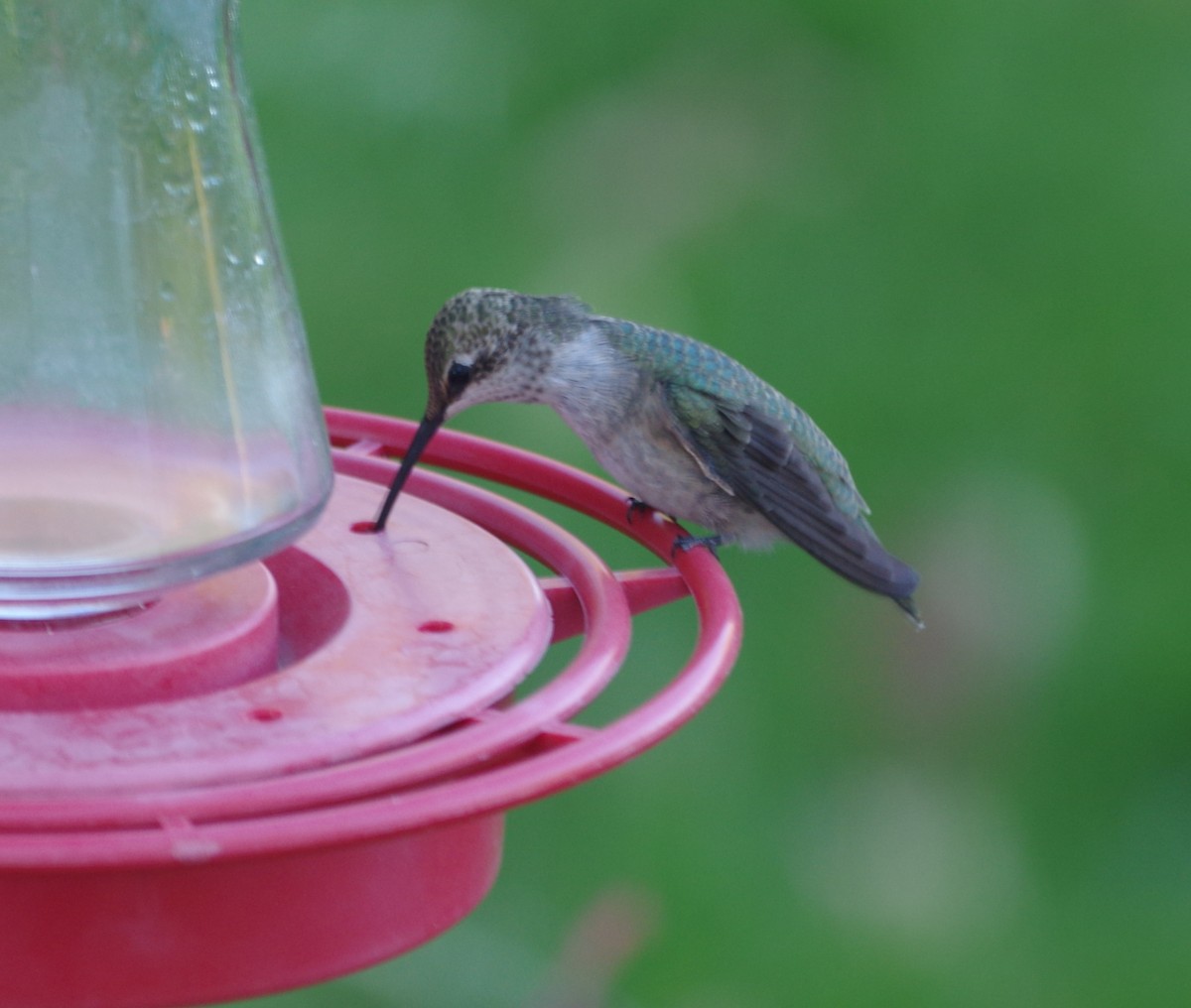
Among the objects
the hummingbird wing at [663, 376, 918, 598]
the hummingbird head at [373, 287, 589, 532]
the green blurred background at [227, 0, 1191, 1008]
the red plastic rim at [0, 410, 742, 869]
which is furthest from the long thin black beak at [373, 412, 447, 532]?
the green blurred background at [227, 0, 1191, 1008]

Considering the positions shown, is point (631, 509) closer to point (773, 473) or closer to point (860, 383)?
point (773, 473)

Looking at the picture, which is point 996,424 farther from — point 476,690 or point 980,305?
point 476,690

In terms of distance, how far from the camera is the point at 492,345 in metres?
3.04

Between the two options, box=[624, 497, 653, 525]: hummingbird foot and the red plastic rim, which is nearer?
the red plastic rim

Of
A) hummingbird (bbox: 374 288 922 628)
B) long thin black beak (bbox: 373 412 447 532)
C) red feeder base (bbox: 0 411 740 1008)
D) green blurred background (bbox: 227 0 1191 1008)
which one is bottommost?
green blurred background (bbox: 227 0 1191 1008)

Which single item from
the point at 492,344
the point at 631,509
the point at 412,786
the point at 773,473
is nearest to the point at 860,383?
the point at 773,473

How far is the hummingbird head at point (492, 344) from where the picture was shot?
9.57 ft

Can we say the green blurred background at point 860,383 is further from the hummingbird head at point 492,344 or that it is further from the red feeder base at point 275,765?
the red feeder base at point 275,765

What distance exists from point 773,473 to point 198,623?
1465mm

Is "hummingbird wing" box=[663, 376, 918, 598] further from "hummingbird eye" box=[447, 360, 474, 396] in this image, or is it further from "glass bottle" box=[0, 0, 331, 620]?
"glass bottle" box=[0, 0, 331, 620]

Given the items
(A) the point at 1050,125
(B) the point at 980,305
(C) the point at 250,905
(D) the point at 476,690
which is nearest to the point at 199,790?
(C) the point at 250,905

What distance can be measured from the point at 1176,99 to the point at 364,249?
2.19m

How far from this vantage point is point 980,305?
15.2ft

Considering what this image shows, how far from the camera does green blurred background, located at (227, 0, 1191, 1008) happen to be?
382cm
